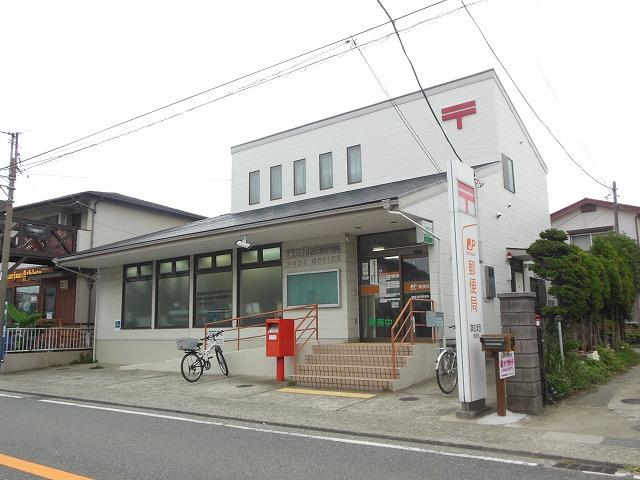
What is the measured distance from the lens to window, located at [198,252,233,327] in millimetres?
16641

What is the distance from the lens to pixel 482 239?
1474 centimetres

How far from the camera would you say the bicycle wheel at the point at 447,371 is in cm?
963

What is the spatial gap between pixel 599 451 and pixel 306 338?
8693 mm

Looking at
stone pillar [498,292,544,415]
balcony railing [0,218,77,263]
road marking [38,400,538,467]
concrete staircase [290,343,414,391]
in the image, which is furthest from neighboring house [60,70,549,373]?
road marking [38,400,538,467]

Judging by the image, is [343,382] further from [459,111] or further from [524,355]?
[459,111]

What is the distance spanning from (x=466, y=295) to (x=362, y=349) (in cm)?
458

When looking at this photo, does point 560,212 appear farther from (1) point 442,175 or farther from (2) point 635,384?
(2) point 635,384

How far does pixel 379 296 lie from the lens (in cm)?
1384

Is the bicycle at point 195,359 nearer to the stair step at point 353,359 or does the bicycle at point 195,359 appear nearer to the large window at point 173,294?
the stair step at point 353,359

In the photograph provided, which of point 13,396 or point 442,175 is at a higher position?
point 442,175

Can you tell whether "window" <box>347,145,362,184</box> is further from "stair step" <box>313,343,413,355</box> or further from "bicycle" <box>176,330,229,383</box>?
"bicycle" <box>176,330,229,383</box>

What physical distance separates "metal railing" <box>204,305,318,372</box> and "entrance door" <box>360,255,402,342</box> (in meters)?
1.35

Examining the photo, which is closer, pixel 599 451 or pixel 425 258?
pixel 599 451

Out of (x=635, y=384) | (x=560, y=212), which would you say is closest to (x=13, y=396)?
(x=635, y=384)
